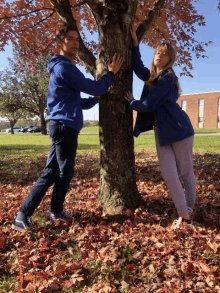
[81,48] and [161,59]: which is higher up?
[81,48]

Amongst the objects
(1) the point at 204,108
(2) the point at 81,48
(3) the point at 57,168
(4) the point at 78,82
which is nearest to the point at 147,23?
(2) the point at 81,48

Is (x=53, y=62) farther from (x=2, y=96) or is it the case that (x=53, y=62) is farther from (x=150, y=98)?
(x=2, y=96)

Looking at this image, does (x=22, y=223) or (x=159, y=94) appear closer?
(x=159, y=94)

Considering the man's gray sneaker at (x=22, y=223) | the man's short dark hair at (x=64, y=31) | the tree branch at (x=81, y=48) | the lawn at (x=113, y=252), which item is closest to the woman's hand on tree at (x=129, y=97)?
the tree branch at (x=81, y=48)

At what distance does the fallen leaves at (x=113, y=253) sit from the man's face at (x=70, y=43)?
232 centimetres

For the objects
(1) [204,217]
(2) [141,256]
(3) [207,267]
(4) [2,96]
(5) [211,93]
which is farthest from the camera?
(5) [211,93]

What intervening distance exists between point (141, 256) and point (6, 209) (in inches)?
104

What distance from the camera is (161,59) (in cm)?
305

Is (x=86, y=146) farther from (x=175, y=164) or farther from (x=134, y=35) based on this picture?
(x=175, y=164)

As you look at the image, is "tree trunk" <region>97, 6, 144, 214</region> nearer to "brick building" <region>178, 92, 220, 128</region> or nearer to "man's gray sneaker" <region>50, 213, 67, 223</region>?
"man's gray sneaker" <region>50, 213, 67, 223</region>

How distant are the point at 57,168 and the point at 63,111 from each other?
2.58 ft

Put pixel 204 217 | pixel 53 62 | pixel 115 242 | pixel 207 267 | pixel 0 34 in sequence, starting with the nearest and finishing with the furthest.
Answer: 1. pixel 207 267
2. pixel 115 242
3. pixel 53 62
4. pixel 204 217
5. pixel 0 34

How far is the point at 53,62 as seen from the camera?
2.99m

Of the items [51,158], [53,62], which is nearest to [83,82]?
[53,62]
